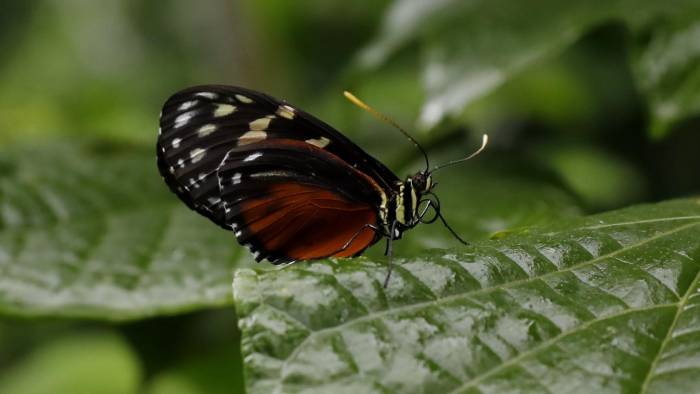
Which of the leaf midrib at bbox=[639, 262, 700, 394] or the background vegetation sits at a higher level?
the background vegetation

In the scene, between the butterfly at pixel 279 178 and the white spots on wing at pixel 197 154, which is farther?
the white spots on wing at pixel 197 154

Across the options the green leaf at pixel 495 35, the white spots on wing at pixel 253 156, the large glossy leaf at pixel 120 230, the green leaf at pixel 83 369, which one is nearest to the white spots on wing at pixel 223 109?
the white spots on wing at pixel 253 156

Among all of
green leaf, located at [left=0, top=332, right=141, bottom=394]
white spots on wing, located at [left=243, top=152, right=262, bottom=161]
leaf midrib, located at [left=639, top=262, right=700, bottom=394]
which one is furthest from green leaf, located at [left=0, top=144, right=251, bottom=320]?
leaf midrib, located at [left=639, top=262, right=700, bottom=394]

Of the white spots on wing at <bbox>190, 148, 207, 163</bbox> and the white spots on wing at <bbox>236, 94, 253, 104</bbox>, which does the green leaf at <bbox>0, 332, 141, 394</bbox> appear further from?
the white spots on wing at <bbox>236, 94, 253, 104</bbox>

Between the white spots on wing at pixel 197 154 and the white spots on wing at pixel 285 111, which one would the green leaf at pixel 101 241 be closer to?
the white spots on wing at pixel 197 154

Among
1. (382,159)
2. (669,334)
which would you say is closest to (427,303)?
(669,334)

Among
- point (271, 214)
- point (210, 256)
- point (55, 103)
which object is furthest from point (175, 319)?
point (55, 103)
